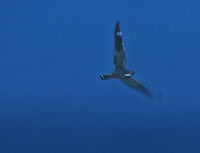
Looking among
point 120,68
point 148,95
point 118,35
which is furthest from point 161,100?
point 118,35

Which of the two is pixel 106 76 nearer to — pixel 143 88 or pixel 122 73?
A: pixel 122 73

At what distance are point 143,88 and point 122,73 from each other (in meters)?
0.17

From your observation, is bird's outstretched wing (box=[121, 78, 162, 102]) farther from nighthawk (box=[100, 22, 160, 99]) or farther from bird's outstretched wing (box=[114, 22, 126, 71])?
bird's outstretched wing (box=[114, 22, 126, 71])

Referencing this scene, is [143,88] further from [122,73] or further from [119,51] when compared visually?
[119,51]

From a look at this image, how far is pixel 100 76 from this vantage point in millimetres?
2412

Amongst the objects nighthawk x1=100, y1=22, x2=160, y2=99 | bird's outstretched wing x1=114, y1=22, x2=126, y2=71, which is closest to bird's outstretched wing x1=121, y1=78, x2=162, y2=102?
nighthawk x1=100, y1=22, x2=160, y2=99

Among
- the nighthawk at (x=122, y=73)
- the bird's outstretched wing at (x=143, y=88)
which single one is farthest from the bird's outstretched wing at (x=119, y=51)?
the bird's outstretched wing at (x=143, y=88)

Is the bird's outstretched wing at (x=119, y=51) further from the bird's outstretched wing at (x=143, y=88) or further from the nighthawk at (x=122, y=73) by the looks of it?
the bird's outstretched wing at (x=143, y=88)

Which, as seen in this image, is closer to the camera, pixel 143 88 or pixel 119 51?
pixel 119 51

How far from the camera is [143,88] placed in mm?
2426

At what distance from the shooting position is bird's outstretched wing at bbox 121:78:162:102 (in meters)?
2.42

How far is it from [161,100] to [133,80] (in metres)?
0.23

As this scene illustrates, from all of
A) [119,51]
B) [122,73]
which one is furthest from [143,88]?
[119,51]

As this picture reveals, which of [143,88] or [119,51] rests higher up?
[119,51]
